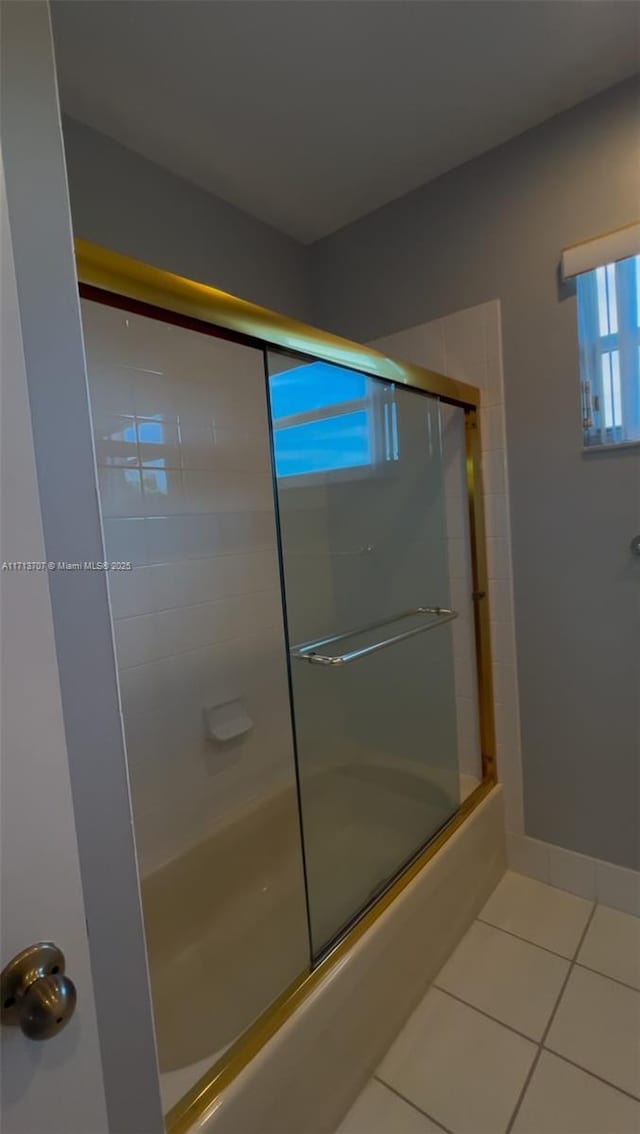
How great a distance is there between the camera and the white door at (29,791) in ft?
1.39

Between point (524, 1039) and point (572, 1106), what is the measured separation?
16cm

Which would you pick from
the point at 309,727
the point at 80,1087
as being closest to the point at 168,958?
the point at 309,727

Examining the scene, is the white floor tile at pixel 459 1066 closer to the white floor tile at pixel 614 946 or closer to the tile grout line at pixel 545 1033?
the tile grout line at pixel 545 1033

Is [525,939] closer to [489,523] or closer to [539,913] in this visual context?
[539,913]

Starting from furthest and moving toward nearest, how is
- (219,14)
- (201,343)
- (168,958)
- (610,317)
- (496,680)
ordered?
(496,680), (201,343), (610,317), (168,958), (219,14)

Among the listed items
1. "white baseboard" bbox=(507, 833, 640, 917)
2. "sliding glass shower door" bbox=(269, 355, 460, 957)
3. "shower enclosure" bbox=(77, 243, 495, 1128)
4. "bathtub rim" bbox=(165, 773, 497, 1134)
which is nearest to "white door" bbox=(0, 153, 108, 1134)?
"bathtub rim" bbox=(165, 773, 497, 1134)

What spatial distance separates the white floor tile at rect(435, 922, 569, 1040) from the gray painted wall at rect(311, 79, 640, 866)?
0.39m

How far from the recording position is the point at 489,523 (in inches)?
72.8

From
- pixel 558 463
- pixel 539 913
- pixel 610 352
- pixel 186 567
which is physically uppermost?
pixel 610 352

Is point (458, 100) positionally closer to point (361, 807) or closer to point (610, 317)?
point (610, 317)

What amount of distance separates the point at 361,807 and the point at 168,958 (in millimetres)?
662

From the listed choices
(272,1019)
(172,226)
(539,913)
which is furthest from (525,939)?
(172,226)

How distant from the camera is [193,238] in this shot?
1740 mm

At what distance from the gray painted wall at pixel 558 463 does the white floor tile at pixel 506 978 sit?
0.39 m
